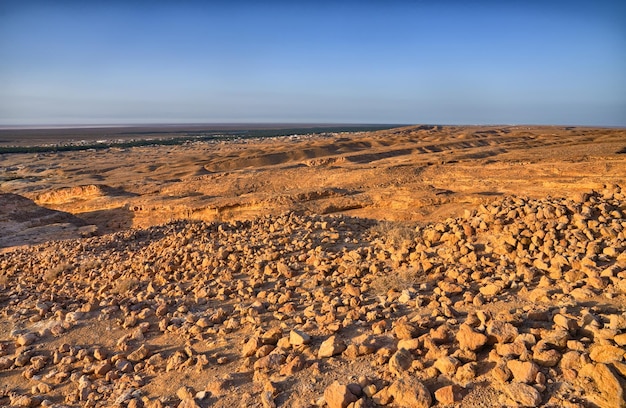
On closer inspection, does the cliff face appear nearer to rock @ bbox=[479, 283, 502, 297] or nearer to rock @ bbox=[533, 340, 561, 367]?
rock @ bbox=[479, 283, 502, 297]

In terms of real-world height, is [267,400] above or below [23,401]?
above

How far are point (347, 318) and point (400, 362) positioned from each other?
1.07m

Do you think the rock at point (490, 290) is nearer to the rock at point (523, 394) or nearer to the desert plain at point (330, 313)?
the desert plain at point (330, 313)

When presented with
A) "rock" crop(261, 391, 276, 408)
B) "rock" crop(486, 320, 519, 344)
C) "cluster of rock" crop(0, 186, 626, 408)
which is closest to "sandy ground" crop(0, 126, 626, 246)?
"cluster of rock" crop(0, 186, 626, 408)

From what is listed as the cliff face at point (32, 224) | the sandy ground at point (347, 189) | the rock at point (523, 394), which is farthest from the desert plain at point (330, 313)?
the sandy ground at point (347, 189)

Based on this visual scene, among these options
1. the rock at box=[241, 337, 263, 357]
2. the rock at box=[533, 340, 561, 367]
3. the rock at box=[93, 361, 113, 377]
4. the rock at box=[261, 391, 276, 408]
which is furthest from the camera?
the rock at box=[93, 361, 113, 377]

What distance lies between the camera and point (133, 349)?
4559 mm

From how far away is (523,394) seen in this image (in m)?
2.80

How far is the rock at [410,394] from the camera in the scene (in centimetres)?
296

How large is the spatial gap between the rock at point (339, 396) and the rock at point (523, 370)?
3.29 feet

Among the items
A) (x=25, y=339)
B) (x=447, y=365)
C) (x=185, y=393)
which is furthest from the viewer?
(x=25, y=339)

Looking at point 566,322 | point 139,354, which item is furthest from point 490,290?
point 139,354

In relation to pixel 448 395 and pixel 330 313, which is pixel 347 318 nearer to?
pixel 330 313

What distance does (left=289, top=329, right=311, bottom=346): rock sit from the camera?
13.0 feet
